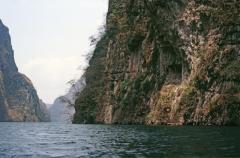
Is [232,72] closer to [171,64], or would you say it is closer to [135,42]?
[171,64]

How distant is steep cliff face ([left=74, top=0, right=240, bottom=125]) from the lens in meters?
70.6

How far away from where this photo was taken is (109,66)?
102m

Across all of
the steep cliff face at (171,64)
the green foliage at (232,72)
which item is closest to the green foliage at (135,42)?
the steep cliff face at (171,64)

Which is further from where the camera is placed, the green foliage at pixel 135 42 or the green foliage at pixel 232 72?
the green foliage at pixel 135 42

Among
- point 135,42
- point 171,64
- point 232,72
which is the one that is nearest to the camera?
point 232,72

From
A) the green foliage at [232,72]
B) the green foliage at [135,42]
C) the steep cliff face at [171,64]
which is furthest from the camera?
the green foliage at [135,42]

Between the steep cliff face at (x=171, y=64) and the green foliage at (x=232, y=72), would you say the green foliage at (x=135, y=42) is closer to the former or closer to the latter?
the steep cliff face at (x=171, y=64)

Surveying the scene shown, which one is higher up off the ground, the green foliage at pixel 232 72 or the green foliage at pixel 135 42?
the green foliage at pixel 135 42

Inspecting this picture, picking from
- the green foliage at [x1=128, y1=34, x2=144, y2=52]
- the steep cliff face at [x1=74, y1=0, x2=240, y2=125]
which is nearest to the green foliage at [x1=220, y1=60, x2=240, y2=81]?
the steep cliff face at [x1=74, y1=0, x2=240, y2=125]

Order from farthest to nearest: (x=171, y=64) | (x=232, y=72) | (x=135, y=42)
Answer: (x=135, y=42) → (x=171, y=64) → (x=232, y=72)

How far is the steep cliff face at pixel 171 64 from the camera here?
70.6 m

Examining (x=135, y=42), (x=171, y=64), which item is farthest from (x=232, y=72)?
(x=135, y=42)

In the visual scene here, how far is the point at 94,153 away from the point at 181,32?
55.2 meters

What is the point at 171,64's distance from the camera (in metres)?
85.1
